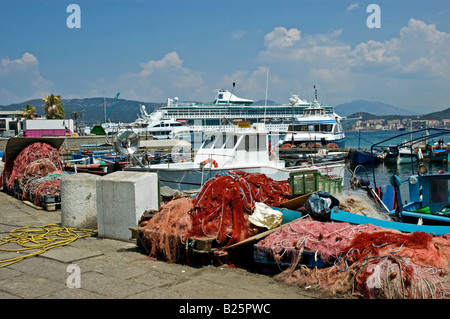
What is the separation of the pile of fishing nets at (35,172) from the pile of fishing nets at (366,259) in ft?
27.8

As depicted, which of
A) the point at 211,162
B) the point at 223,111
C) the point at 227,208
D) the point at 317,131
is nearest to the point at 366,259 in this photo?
the point at 227,208

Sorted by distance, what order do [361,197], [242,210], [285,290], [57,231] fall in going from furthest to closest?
[361,197] → [57,231] → [242,210] → [285,290]

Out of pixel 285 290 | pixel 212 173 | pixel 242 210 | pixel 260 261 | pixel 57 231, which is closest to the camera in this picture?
pixel 285 290

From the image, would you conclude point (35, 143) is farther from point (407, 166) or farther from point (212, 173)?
point (407, 166)

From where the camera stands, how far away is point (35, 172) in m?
14.4

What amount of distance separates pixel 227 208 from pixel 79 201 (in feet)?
11.7

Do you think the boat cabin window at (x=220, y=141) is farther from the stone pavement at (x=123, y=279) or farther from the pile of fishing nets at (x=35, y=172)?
the stone pavement at (x=123, y=279)

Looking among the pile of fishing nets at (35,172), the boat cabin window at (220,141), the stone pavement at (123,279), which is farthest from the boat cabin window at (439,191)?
the pile of fishing nets at (35,172)

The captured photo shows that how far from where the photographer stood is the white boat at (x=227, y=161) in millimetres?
15172

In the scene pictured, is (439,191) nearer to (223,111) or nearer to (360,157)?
(360,157)

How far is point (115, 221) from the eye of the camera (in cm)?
805
